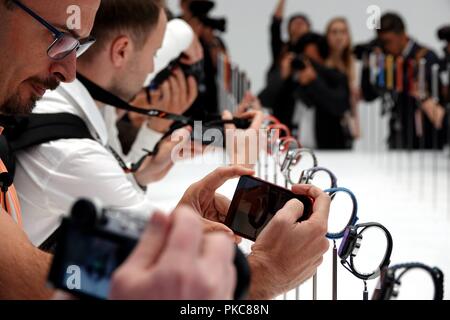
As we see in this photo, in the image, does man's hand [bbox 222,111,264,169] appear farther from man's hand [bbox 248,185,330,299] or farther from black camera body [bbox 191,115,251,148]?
man's hand [bbox 248,185,330,299]

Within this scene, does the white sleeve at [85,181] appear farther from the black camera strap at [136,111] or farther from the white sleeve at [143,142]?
the white sleeve at [143,142]

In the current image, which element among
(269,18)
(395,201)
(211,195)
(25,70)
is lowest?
(395,201)

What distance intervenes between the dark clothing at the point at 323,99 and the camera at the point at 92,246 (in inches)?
53.4

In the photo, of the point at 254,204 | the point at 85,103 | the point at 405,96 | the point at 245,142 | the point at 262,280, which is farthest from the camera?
the point at 405,96

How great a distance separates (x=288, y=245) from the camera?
50 centimetres

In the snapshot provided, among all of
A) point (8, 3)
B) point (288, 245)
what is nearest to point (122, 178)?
point (8, 3)

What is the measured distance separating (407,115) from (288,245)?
1846 mm

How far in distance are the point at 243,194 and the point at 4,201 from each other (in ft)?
0.73

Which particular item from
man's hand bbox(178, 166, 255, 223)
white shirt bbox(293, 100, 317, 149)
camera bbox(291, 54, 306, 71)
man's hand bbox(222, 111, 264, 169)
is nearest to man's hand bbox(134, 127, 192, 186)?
man's hand bbox(222, 111, 264, 169)

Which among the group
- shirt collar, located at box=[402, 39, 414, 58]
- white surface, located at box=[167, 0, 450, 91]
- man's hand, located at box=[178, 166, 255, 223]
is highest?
white surface, located at box=[167, 0, 450, 91]

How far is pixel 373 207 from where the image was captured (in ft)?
2.84

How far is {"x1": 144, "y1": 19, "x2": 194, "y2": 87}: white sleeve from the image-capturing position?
50.5 inches

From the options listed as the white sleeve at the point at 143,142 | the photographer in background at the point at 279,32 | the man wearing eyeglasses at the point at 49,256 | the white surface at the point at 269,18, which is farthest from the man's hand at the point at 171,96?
the white surface at the point at 269,18

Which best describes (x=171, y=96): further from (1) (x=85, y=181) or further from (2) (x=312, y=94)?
(2) (x=312, y=94)
